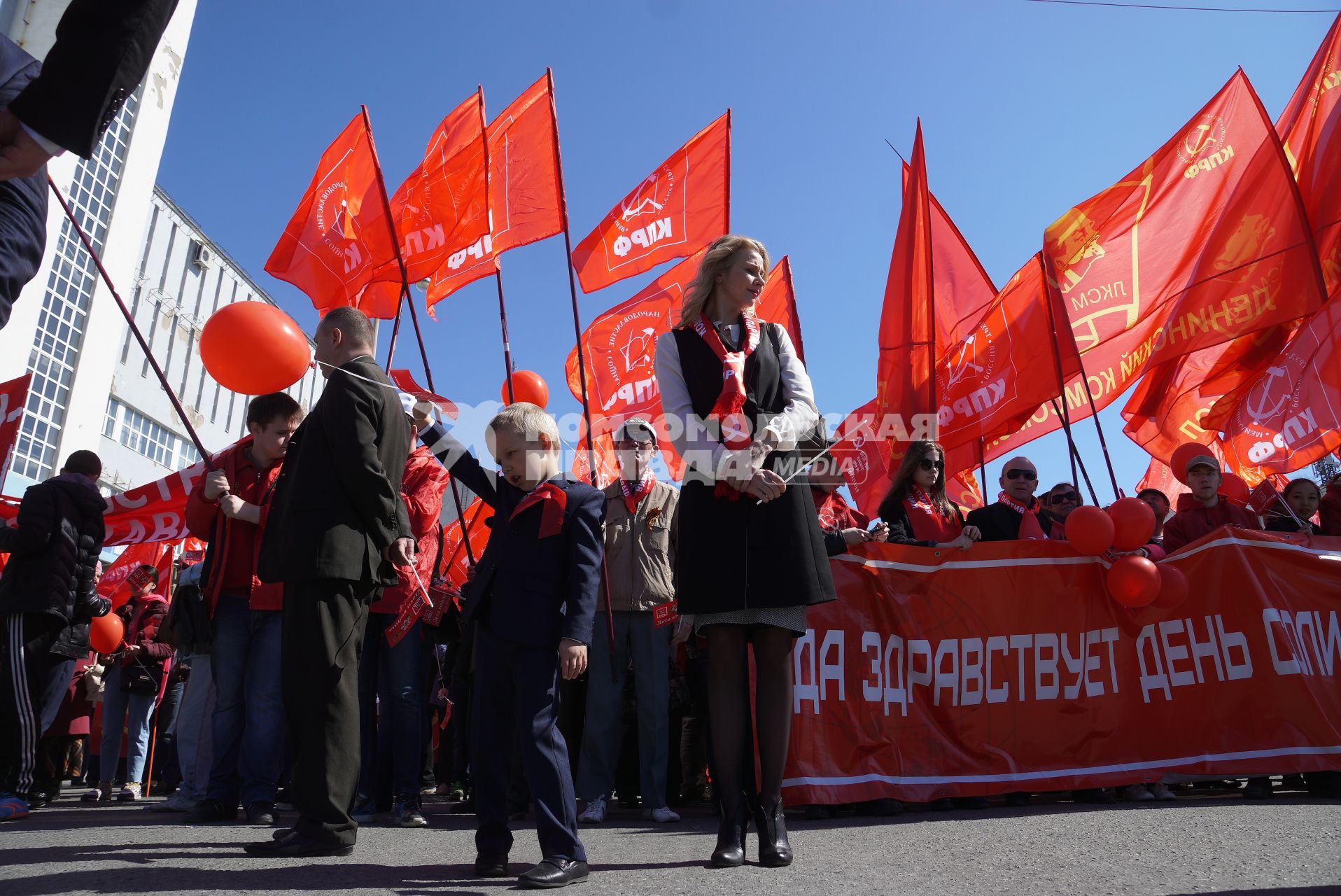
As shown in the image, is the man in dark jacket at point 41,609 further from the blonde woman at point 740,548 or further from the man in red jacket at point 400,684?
the blonde woman at point 740,548

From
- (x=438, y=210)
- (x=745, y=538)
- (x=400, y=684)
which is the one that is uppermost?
(x=438, y=210)

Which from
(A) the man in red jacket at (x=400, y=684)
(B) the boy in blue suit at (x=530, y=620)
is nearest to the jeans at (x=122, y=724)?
(A) the man in red jacket at (x=400, y=684)

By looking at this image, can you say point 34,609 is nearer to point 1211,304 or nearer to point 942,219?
point 1211,304

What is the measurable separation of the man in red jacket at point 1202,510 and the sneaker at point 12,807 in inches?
244

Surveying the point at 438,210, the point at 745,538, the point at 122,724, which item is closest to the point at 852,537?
the point at 745,538

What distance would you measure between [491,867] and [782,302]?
740cm

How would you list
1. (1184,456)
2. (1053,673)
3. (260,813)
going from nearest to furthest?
1. (260,813)
2. (1053,673)
3. (1184,456)

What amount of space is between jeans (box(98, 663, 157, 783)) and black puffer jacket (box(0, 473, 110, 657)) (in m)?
2.17

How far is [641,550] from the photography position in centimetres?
558

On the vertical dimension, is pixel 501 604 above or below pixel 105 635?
below

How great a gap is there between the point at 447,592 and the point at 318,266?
3319 millimetres

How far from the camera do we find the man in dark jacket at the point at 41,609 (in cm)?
491

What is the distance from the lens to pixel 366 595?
3496 millimetres

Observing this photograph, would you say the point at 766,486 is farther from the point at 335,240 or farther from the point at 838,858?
the point at 335,240
